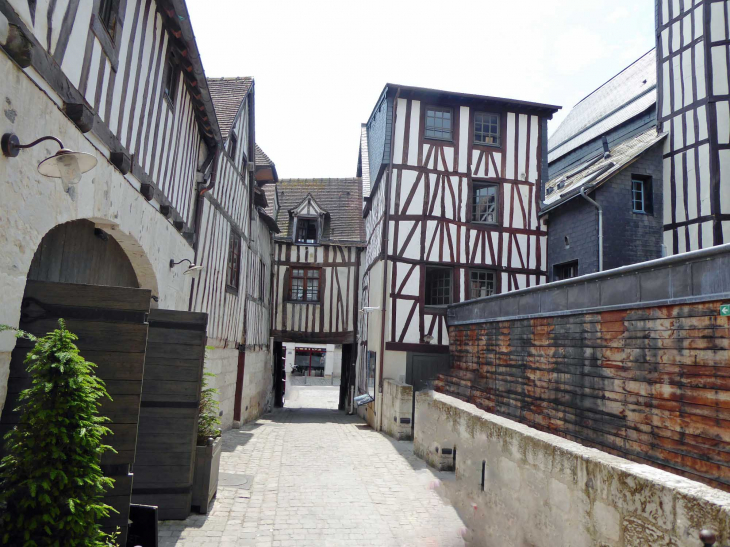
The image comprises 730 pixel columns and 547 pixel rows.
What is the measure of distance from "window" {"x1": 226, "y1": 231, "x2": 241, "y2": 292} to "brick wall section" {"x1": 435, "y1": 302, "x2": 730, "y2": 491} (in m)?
5.79

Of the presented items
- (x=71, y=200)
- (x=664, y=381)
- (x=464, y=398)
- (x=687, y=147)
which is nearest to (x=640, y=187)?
(x=687, y=147)

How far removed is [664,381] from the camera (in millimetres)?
4609

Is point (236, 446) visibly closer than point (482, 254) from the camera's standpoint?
Yes

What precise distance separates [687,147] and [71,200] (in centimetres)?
1184

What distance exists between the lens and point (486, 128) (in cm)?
1355

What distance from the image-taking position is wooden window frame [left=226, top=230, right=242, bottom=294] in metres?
10.6

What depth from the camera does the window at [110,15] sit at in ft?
13.9

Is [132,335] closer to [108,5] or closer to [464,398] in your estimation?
[108,5]

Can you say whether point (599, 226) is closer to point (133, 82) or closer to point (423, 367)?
point (423, 367)

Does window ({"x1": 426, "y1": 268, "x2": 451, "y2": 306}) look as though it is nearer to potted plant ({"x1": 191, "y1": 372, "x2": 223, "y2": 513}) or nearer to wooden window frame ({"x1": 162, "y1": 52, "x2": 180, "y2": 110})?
potted plant ({"x1": 191, "y1": 372, "x2": 223, "y2": 513})

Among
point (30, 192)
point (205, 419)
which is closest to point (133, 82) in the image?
point (30, 192)

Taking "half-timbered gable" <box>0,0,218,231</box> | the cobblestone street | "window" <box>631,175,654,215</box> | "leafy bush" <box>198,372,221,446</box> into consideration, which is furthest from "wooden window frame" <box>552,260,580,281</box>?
"leafy bush" <box>198,372,221,446</box>

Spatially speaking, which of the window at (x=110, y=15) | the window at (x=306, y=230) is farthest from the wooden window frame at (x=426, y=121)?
the window at (x=110, y=15)

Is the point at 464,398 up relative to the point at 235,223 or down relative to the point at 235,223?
down
